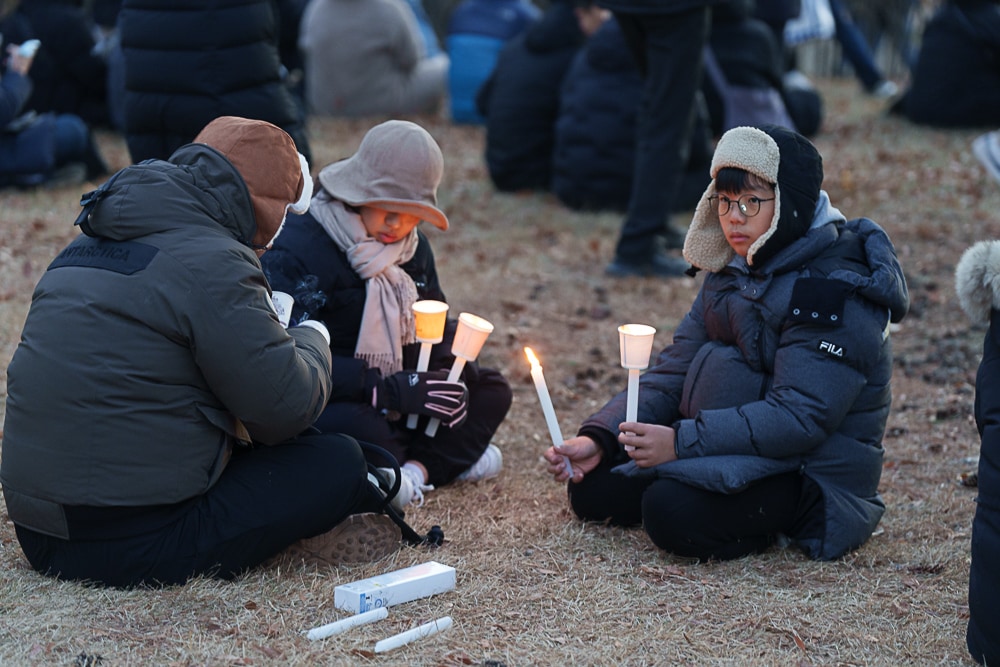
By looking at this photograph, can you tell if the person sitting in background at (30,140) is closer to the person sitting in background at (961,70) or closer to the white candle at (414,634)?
the white candle at (414,634)

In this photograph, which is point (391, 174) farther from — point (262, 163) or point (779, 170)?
point (779, 170)

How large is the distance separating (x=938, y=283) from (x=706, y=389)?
12.1ft

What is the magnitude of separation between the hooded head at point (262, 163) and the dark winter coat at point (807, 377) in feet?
4.31

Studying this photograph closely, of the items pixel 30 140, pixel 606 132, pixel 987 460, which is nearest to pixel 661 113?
pixel 606 132

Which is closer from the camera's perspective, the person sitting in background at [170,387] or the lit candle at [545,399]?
the person sitting in background at [170,387]

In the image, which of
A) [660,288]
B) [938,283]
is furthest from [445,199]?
[938,283]

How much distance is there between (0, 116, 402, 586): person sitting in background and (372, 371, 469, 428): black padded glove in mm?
617

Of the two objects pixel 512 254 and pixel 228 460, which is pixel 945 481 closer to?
pixel 228 460

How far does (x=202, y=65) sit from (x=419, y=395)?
2357 millimetres

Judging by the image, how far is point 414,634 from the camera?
2932 mm

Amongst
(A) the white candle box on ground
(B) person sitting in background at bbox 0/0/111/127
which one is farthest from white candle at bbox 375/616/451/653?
(B) person sitting in background at bbox 0/0/111/127

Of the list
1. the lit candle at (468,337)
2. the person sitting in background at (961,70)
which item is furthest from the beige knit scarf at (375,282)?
the person sitting in background at (961,70)

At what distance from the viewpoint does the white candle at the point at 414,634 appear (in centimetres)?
286

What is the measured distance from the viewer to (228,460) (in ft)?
10.5
